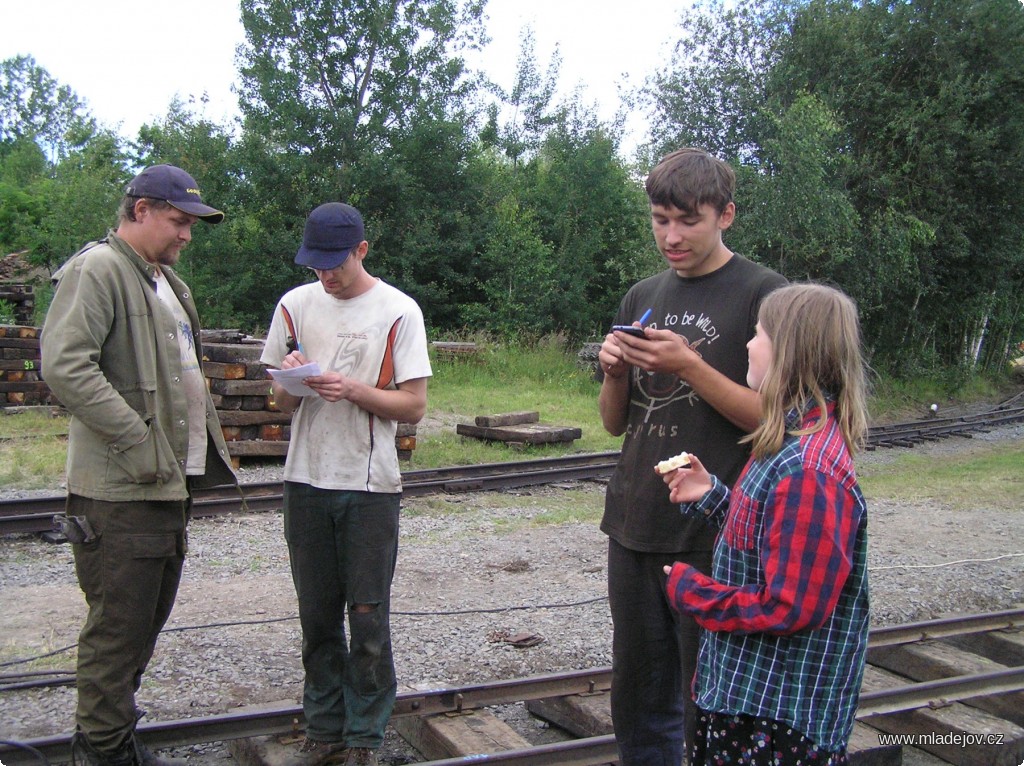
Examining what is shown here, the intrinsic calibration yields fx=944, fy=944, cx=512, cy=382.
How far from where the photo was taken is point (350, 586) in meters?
3.53

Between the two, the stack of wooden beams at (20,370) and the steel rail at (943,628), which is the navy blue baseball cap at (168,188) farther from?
the stack of wooden beams at (20,370)

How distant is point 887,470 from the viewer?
1259 centimetres

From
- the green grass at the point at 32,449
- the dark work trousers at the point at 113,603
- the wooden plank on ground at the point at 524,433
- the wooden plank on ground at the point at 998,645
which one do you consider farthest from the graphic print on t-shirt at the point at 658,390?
the wooden plank on ground at the point at 524,433

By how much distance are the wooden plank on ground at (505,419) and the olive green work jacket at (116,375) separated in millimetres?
8936

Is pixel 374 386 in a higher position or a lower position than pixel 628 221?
lower

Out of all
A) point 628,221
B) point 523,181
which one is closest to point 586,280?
point 628,221

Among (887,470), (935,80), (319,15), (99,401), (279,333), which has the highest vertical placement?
(319,15)

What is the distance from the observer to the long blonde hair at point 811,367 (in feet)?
7.79

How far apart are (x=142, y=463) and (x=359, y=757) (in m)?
1.36

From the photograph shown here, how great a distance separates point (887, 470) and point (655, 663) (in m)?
10.6

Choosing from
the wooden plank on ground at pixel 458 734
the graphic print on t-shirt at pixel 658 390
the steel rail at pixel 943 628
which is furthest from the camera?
the steel rail at pixel 943 628

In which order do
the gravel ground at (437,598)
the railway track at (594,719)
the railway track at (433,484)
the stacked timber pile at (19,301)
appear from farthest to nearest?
the stacked timber pile at (19,301)
the railway track at (433,484)
the gravel ground at (437,598)
the railway track at (594,719)

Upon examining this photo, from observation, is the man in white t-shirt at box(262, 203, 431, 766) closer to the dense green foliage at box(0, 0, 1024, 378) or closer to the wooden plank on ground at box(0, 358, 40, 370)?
the wooden plank on ground at box(0, 358, 40, 370)

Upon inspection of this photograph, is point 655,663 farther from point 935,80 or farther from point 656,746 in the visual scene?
point 935,80
